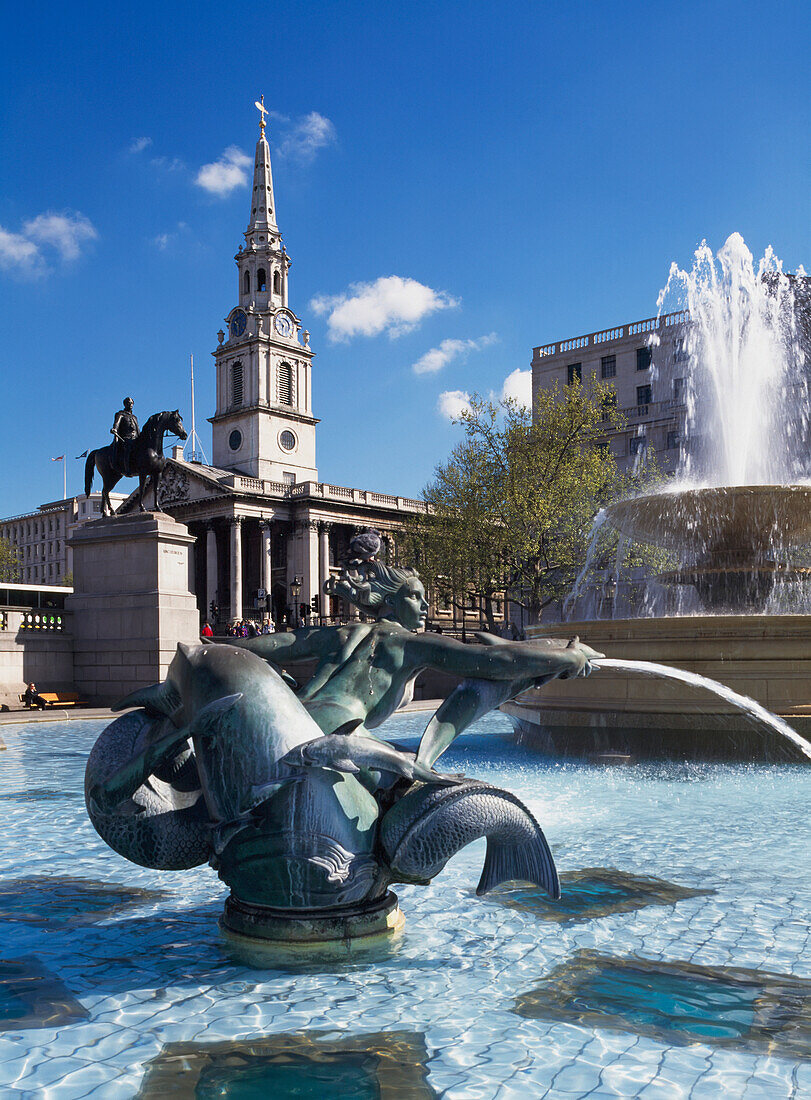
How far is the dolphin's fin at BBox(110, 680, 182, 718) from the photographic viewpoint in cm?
411

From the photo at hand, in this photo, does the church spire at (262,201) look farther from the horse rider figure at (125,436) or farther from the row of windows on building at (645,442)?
the horse rider figure at (125,436)

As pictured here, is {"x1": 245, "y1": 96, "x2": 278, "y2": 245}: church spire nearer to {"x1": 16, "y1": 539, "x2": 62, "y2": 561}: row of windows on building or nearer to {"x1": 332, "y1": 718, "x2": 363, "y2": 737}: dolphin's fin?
{"x1": 16, "y1": 539, "x2": 62, "y2": 561}: row of windows on building

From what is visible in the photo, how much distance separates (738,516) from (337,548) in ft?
208

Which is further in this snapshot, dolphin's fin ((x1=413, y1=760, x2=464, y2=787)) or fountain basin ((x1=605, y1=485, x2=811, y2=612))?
fountain basin ((x1=605, y1=485, x2=811, y2=612))

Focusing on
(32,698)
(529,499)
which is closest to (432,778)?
(32,698)

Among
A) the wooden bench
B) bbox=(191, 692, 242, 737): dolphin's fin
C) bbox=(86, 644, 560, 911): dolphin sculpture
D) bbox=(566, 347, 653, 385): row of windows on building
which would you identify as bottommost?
the wooden bench

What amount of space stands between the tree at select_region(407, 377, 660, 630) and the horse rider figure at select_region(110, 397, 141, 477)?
14.9m

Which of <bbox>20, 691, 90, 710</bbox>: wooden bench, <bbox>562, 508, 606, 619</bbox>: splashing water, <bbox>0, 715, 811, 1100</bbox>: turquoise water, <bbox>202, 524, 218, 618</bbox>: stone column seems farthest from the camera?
<bbox>202, 524, 218, 618</bbox>: stone column

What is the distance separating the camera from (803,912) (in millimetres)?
4613

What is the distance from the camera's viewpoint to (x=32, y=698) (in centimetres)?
2003

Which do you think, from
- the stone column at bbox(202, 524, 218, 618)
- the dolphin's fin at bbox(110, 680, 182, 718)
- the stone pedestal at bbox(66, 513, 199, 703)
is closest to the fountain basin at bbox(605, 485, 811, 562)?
the dolphin's fin at bbox(110, 680, 182, 718)

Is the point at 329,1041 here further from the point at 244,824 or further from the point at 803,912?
the point at 803,912

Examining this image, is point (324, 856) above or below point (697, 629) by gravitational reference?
below

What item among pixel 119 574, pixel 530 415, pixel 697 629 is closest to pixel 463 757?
pixel 697 629
